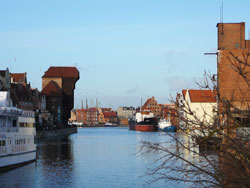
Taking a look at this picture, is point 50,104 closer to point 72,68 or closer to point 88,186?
point 72,68

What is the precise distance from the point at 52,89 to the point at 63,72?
30.1ft

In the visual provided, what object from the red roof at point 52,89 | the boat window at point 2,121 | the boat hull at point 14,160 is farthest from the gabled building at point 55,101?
the boat window at point 2,121

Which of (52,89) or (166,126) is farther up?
(52,89)

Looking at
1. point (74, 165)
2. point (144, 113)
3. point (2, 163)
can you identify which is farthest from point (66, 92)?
point (2, 163)

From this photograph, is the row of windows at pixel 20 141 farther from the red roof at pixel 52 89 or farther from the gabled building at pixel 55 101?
the red roof at pixel 52 89

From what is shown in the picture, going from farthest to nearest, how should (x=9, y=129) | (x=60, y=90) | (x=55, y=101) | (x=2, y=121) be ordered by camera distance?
(x=60, y=90)
(x=55, y=101)
(x=2, y=121)
(x=9, y=129)

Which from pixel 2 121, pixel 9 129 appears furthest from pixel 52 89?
pixel 9 129

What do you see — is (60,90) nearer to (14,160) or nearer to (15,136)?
(15,136)

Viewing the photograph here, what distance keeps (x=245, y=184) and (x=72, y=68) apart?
142m

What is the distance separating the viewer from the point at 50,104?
141 meters

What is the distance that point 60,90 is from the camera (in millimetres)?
140250

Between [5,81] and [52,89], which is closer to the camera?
[5,81]

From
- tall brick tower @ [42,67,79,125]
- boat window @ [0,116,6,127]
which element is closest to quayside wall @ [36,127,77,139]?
tall brick tower @ [42,67,79,125]

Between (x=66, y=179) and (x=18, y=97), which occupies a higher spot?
(x=18, y=97)
